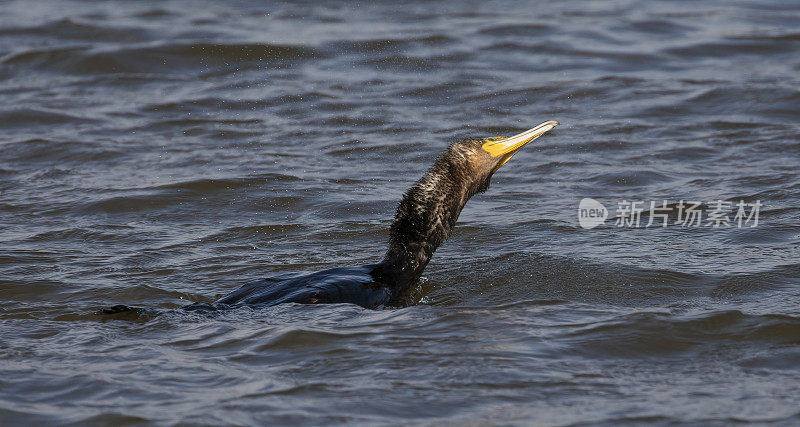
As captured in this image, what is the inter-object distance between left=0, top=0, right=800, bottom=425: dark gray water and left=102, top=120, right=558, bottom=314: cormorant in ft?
0.53

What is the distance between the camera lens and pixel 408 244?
6320 millimetres

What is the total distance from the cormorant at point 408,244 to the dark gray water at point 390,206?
16cm

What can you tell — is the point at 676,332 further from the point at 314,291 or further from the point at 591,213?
the point at 591,213

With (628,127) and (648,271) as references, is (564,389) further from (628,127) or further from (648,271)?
(628,127)

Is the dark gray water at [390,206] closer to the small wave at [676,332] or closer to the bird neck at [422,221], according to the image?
the small wave at [676,332]

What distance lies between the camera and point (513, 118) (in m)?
11.4

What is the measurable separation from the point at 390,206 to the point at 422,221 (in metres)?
2.29

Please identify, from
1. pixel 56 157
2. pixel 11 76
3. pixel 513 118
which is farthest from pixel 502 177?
pixel 11 76

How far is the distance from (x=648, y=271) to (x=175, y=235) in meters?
3.55

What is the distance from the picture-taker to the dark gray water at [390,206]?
491cm

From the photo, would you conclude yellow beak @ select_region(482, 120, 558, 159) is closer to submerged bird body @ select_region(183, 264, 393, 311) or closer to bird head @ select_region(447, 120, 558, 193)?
bird head @ select_region(447, 120, 558, 193)

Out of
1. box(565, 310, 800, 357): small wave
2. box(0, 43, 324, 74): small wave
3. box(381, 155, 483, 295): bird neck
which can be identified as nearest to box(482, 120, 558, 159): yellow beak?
box(381, 155, 483, 295): bird neck

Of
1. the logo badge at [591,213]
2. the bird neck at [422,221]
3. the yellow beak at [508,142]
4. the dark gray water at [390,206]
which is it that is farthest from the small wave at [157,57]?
the bird neck at [422,221]

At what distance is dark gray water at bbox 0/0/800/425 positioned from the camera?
4.91 m
